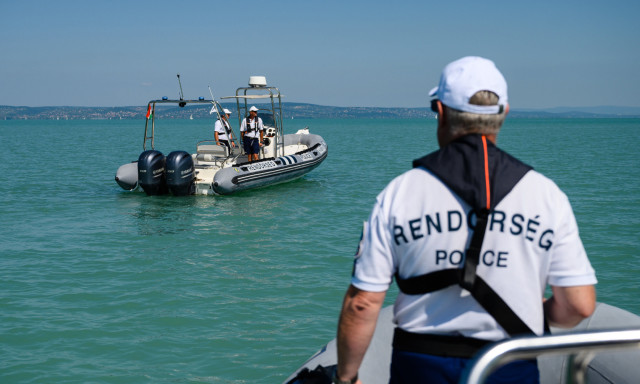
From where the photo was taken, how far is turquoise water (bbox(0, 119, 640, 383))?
478cm

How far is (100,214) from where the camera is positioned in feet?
35.1

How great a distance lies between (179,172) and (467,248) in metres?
9.83

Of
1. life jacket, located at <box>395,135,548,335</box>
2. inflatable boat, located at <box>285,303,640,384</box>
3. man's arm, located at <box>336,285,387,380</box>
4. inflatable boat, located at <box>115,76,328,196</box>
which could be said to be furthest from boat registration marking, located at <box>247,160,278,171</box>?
life jacket, located at <box>395,135,548,335</box>

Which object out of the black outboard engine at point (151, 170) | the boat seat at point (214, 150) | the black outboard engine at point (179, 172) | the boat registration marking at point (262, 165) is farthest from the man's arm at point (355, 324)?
the boat seat at point (214, 150)

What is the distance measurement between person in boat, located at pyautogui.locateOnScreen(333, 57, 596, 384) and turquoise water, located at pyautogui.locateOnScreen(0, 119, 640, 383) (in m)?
3.12

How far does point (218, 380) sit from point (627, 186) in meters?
13.0

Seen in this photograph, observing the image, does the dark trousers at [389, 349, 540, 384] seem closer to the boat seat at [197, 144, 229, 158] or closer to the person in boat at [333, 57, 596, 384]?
the person in boat at [333, 57, 596, 384]

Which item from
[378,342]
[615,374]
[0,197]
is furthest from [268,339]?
[0,197]

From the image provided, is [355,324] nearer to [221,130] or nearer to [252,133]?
[252,133]

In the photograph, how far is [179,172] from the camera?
1093 cm

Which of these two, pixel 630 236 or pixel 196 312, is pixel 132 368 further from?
pixel 630 236

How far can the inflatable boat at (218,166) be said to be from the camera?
11031mm

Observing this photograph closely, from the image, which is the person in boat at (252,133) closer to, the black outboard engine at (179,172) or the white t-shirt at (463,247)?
the black outboard engine at (179,172)

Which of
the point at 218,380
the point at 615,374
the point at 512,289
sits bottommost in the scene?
the point at 218,380
